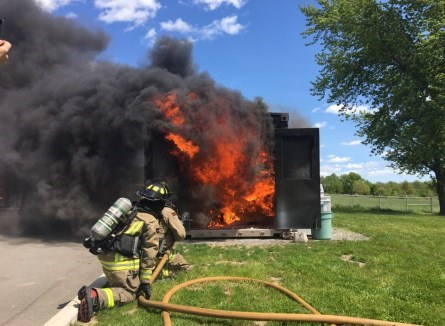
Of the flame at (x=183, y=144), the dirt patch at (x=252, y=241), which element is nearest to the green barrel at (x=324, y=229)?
the dirt patch at (x=252, y=241)

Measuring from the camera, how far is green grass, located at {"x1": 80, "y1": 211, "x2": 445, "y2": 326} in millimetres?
4461

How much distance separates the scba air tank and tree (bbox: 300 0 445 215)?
18027 mm

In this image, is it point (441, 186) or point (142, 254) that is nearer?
point (142, 254)

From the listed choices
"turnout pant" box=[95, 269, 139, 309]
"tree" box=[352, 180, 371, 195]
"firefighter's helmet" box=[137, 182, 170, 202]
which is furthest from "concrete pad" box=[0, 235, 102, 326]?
"tree" box=[352, 180, 371, 195]

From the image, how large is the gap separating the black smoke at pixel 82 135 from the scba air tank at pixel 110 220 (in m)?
5.12

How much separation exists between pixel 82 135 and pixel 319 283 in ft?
26.9

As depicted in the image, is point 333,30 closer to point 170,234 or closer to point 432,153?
point 432,153

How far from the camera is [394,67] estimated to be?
22203 mm

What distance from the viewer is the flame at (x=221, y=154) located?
9836 mm

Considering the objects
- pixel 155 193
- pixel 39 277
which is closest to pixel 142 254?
pixel 155 193

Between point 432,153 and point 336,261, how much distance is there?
18.2 m

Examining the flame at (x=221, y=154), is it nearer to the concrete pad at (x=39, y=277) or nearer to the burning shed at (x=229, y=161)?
the burning shed at (x=229, y=161)

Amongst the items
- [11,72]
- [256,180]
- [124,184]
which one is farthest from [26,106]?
[256,180]

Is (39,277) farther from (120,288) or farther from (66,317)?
(66,317)
